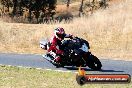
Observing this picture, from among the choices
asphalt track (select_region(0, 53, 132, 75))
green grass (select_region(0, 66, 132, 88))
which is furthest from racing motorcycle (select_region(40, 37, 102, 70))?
green grass (select_region(0, 66, 132, 88))

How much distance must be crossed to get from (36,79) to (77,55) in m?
3.33

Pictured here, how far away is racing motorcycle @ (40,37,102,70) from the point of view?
16.7 m

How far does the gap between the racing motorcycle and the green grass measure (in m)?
1.57

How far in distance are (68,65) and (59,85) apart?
15.6 ft

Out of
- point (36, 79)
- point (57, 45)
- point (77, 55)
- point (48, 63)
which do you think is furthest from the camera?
point (48, 63)

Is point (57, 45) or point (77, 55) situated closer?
point (77, 55)

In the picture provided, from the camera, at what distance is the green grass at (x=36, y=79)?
12969 millimetres

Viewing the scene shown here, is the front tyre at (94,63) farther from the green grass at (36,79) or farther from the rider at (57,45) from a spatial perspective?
the green grass at (36,79)

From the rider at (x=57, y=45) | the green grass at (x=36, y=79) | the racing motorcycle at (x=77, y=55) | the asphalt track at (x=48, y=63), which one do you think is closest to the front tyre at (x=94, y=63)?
the racing motorcycle at (x=77, y=55)

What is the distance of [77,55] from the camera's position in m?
16.9

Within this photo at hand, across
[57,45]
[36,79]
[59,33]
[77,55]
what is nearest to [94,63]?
[77,55]

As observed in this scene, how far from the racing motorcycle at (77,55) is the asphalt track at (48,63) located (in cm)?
26

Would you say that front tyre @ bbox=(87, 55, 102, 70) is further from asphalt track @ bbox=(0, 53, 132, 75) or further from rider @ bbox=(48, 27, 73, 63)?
rider @ bbox=(48, 27, 73, 63)

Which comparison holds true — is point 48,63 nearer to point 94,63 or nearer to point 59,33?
point 59,33
